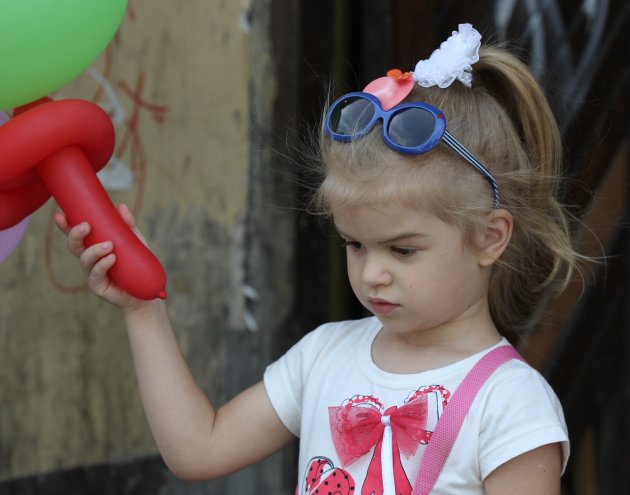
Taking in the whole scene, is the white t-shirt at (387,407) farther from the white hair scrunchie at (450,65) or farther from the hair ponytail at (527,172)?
the white hair scrunchie at (450,65)

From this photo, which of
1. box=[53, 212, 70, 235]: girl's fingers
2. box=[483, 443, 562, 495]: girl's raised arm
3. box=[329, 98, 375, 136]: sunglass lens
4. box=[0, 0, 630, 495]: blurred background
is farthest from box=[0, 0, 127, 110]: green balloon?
box=[0, 0, 630, 495]: blurred background

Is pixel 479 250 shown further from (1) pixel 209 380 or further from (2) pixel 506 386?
(1) pixel 209 380

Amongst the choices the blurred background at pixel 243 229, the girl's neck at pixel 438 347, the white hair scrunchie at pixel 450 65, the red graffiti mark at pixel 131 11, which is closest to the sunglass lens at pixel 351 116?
the white hair scrunchie at pixel 450 65

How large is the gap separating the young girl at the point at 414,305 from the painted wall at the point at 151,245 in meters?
0.90

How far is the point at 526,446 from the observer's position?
1511 millimetres

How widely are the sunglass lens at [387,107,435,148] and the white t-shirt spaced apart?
0.36 metres

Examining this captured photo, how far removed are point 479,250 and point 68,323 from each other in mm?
1358

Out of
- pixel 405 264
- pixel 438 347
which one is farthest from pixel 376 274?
pixel 438 347

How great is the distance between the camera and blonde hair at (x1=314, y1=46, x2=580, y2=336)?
5.28ft

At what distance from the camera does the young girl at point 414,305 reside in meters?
1.57

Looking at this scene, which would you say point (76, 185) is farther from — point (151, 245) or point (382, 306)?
point (151, 245)

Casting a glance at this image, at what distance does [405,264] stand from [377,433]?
0.27 meters

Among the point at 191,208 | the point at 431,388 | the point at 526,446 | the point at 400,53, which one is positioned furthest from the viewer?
the point at 400,53

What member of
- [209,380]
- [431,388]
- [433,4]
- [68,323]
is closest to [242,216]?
[209,380]
